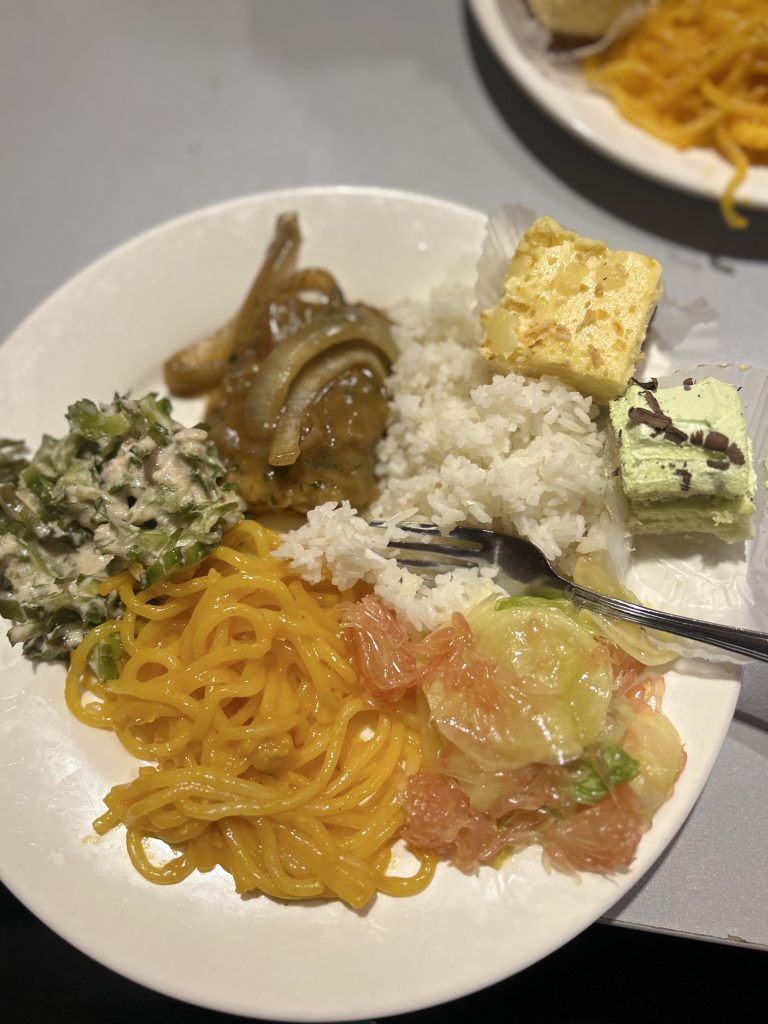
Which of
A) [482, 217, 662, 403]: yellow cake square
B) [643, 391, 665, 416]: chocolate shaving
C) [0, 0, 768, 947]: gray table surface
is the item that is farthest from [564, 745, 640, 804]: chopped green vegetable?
[0, 0, 768, 947]: gray table surface

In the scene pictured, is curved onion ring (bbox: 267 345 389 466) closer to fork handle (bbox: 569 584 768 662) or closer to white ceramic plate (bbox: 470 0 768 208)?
fork handle (bbox: 569 584 768 662)

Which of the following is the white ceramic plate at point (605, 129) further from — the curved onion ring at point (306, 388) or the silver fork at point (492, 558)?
the silver fork at point (492, 558)

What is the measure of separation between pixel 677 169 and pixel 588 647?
Answer: 7.58 ft

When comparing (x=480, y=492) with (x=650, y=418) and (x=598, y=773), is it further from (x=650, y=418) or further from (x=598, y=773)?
(x=598, y=773)

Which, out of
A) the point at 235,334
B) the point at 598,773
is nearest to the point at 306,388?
the point at 235,334

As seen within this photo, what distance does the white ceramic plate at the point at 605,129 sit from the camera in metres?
3.29

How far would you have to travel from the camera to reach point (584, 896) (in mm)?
2033

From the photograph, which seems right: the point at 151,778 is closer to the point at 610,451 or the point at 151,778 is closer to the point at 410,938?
the point at 410,938

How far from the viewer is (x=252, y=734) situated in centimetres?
221

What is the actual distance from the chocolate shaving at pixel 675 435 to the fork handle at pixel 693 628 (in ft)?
1.69

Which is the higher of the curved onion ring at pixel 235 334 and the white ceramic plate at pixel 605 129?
the white ceramic plate at pixel 605 129

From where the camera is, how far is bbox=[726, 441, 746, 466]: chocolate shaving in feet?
7.32

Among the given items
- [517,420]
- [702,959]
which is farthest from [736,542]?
[702,959]

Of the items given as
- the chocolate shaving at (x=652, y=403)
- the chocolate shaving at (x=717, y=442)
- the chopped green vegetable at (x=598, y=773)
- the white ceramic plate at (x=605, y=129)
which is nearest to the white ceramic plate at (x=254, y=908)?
the chopped green vegetable at (x=598, y=773)
